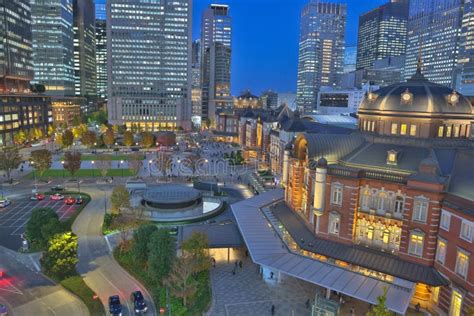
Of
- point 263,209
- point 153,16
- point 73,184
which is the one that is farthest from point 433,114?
point 153,16

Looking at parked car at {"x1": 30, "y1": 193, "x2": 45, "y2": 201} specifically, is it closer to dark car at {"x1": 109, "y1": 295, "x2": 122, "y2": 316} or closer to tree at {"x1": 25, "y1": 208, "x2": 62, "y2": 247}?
tree at {"x1": 25, "y1": 208, "x2": 62, "y2": 247}

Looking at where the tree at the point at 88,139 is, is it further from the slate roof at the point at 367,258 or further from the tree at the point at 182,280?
the tree at the point at 182,280

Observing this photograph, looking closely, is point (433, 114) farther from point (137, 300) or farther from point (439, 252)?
point (137, 300)

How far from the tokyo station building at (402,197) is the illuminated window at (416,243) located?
0.32 feet

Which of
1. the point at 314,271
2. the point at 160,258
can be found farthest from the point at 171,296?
the point at 314,271

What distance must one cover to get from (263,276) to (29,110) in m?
147

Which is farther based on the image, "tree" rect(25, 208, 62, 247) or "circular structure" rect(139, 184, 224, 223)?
"circular structure" rect(139, 184, 224, 223)

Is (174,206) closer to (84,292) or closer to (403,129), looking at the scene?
(84,292)

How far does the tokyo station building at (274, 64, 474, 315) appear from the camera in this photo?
36125mm

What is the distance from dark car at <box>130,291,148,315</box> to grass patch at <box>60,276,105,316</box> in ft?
9.90

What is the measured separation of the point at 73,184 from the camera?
86562 millimetres

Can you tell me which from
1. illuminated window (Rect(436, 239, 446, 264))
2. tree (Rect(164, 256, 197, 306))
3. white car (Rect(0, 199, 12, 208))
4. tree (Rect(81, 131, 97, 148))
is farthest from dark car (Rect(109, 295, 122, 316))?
tree (Rect(81, 131, 97, 148))

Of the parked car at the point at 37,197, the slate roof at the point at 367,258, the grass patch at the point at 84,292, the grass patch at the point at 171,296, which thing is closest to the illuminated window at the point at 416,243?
the slate roof at the point at 367,258

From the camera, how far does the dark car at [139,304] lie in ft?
119
